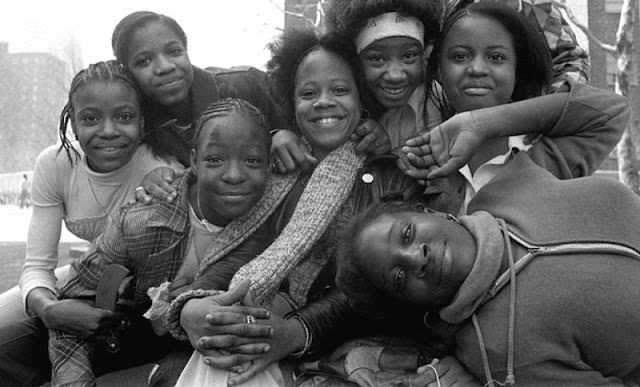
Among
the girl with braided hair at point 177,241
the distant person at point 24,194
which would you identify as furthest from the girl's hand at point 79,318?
the distant person at point 24,194

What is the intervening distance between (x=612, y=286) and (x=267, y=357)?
97 cm

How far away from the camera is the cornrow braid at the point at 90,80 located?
7.67ft

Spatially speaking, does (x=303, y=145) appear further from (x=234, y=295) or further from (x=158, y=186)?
(x=234, y=295)

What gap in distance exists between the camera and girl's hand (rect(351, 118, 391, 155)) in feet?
7.22

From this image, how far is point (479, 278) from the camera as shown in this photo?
1.61m

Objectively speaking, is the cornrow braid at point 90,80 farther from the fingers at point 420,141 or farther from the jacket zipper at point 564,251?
the jacket zipper at point 564,251

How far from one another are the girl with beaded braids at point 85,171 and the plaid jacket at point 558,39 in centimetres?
131

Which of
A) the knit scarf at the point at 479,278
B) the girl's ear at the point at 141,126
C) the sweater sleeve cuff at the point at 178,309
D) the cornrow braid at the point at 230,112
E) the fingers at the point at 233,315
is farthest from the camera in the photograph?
the girl's ear at the point at 141,126

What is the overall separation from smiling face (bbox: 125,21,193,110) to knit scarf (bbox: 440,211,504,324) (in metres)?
1.37

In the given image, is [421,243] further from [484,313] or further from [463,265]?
[484,313]

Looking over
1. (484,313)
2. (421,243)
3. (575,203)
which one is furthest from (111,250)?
(575,203)

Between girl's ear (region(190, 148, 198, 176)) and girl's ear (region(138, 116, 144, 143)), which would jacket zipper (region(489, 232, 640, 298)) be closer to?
girl's ear (region(190, 148, 198, 176))

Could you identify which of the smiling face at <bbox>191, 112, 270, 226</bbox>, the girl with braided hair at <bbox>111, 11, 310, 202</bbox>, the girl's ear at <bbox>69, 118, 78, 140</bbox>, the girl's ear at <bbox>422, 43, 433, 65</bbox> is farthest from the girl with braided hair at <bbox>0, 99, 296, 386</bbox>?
the girl's ear at <bbox>422, 43, 433, 65</bbox>

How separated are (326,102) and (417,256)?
29.7 inches
